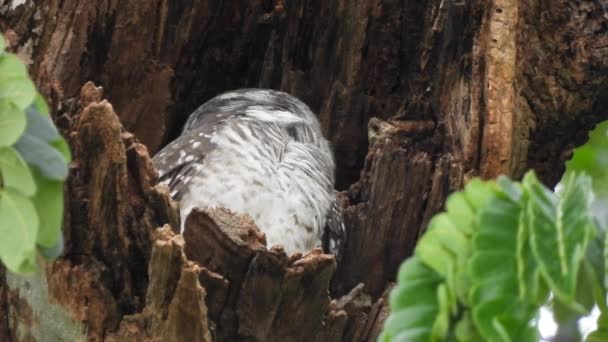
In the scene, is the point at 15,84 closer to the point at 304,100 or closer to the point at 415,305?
the point at 415,305

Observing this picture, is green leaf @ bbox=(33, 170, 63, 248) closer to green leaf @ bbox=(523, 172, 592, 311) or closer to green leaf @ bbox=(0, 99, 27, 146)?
green leaf @ bbox=(0, 99, 27, 146)

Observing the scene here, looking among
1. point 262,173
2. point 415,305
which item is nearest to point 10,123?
point 415,305

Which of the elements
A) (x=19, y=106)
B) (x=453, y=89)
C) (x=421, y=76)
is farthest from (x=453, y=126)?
(x=19, y=106)

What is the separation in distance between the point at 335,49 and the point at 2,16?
77.5 inches

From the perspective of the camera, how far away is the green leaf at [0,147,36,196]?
7.09 feet

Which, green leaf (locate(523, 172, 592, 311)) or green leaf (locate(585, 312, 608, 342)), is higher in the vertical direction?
green leaf (locate(523, 172, 592, 311))

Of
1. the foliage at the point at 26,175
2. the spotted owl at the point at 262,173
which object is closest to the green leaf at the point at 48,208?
the foliage at the point at 26,175

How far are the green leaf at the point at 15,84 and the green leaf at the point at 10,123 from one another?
1cm

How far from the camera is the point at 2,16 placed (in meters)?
5.04

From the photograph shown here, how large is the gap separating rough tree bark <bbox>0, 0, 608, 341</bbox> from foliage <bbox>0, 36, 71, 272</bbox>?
154 cm

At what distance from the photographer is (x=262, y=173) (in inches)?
208

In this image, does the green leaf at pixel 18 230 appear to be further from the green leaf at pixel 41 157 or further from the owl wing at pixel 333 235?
→ the owl wing at pixel 333 235

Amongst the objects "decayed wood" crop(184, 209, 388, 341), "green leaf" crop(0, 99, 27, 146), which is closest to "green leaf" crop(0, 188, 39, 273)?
"green leaf" crop(0, 99, 27, 146)

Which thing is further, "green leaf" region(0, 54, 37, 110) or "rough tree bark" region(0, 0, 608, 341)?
"rough tree bark" region(0, 0, 608, 341)
